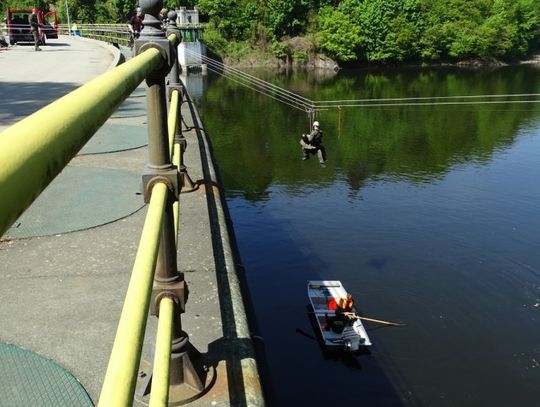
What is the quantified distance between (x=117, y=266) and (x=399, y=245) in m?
19.2

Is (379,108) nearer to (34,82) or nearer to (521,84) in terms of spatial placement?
(521,84)

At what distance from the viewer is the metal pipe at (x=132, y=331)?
134 centimetres

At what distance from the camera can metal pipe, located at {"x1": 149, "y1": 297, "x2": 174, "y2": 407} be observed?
192 cm

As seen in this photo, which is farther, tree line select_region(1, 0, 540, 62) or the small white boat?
tree line select_region(1, 0, 540, 62)

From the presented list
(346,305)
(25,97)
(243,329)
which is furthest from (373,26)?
(243,329)

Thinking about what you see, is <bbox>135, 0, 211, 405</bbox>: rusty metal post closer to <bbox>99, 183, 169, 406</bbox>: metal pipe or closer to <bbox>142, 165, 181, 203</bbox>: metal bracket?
<bbox>142, 165, 181, 203</bbox>: metal bracket

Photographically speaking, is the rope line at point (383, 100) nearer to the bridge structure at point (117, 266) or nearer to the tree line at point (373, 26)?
the tree line at point (373, 26)

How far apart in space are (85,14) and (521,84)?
56830 millimetres

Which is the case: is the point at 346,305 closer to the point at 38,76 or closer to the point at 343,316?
the point at 343,316

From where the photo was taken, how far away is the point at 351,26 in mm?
75688

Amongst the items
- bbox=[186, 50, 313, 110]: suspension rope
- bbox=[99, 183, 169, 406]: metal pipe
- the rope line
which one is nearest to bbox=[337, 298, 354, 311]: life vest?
bbox=[186, 50, 313, 110]: suspension rope

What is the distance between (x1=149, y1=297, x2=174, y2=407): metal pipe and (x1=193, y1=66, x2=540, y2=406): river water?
8.03ft

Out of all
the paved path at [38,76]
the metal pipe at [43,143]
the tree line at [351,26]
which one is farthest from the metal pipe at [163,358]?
the tree line at [351,26]

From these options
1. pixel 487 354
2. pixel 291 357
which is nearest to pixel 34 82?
pixel 291 357
